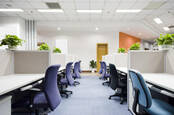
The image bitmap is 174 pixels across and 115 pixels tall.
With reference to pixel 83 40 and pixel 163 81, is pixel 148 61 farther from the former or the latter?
pixel 83 40

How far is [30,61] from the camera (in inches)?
87.9

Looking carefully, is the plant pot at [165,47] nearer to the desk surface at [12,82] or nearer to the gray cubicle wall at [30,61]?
the gray cubicle wall at [30,61]

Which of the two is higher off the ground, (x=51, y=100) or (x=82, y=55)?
(x=82, y=55)

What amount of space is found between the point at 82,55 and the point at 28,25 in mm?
3903

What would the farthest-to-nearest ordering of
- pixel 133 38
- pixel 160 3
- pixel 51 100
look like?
pixel 133 38 < pixel 160 3 < pixel 51 100

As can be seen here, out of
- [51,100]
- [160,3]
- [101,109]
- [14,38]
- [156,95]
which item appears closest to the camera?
[51,100]

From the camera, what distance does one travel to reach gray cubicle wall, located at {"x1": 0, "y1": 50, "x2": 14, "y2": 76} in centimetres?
191

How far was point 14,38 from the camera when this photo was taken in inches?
82.8

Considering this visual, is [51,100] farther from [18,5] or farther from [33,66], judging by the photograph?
[18,5]

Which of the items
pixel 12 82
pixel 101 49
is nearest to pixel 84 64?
pixel 101 49

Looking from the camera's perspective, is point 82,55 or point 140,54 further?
point 82,55

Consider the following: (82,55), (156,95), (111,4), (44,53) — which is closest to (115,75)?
(156,95)

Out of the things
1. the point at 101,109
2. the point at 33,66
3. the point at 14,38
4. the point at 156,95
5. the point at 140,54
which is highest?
the point at 14,38

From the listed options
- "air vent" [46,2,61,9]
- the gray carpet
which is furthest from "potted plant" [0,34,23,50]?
"air vent" [46,2,61,9]
